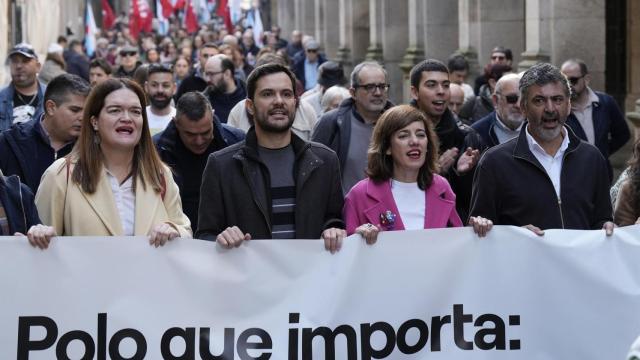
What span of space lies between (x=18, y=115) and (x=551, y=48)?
6815 mm

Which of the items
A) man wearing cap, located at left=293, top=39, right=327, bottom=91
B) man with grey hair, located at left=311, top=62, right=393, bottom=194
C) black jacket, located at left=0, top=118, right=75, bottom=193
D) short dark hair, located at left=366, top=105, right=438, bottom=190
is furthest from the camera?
man wearing cap, located at left=293, top=39, right=327, bottom=91

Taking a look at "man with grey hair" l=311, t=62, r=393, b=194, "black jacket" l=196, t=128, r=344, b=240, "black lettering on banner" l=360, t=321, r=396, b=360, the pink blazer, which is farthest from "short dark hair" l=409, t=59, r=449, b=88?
"black lettering on banner" l=360, t=321, r=396, b=360

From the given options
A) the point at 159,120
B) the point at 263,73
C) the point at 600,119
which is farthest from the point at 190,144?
the point at 600,119

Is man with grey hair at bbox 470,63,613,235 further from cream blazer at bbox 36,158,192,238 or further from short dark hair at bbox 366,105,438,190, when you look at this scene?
cream blazer at bbox 36,158,192,238

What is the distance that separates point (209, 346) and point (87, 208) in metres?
0.82

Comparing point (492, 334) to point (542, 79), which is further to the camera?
point (542, 79)

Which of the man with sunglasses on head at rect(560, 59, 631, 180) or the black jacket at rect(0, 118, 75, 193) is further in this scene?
the man with sunglasses on head at rect(560, 59, 631, 180)

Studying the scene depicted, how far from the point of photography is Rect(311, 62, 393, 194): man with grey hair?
9289 mm

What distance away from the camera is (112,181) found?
6.86m

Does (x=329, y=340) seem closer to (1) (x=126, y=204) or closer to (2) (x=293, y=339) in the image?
(2) (x=293, y=339)

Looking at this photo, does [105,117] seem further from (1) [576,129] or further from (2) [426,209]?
(1) [576,129]

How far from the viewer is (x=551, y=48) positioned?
16.4 meters

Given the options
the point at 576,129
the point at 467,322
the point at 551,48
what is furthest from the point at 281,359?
the point at 551,48

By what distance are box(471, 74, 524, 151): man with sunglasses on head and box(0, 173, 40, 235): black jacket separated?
12.5 feet
